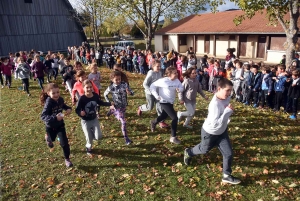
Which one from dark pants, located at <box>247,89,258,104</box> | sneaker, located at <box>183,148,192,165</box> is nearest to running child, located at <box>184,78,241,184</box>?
sneaker, located at <box>183,148,192,165</box>

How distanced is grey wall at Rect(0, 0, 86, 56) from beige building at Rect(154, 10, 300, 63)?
1438cm

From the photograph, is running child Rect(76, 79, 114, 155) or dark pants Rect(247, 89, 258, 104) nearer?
running child Rect(76, 79, 114, 155)

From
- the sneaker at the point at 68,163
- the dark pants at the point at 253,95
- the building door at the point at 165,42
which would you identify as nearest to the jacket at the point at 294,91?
the dark pants at the point at 253,95

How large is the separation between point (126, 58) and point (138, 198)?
16793 mm

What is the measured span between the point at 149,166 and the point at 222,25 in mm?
28850

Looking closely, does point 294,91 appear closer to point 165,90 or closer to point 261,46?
point 165,90

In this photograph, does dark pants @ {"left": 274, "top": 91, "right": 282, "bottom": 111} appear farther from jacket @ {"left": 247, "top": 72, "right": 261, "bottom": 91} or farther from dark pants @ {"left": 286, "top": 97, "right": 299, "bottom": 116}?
jacket @ {"left": 247, "top": 72, "right": 261, "bottom": 91}

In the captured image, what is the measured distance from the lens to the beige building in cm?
2481

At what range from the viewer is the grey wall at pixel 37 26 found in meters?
33.5

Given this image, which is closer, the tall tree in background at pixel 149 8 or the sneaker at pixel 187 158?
the sneaker at pixel 187 158

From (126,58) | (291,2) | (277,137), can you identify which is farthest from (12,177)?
(126,58)

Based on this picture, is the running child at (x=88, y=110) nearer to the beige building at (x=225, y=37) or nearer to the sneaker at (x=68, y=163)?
the sneaker at (x=68, y=163)

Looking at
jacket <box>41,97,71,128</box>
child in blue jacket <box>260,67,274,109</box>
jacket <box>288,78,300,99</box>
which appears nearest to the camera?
jacket <box>41,97,71,128</box>

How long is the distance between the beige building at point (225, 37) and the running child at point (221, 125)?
20542mm
